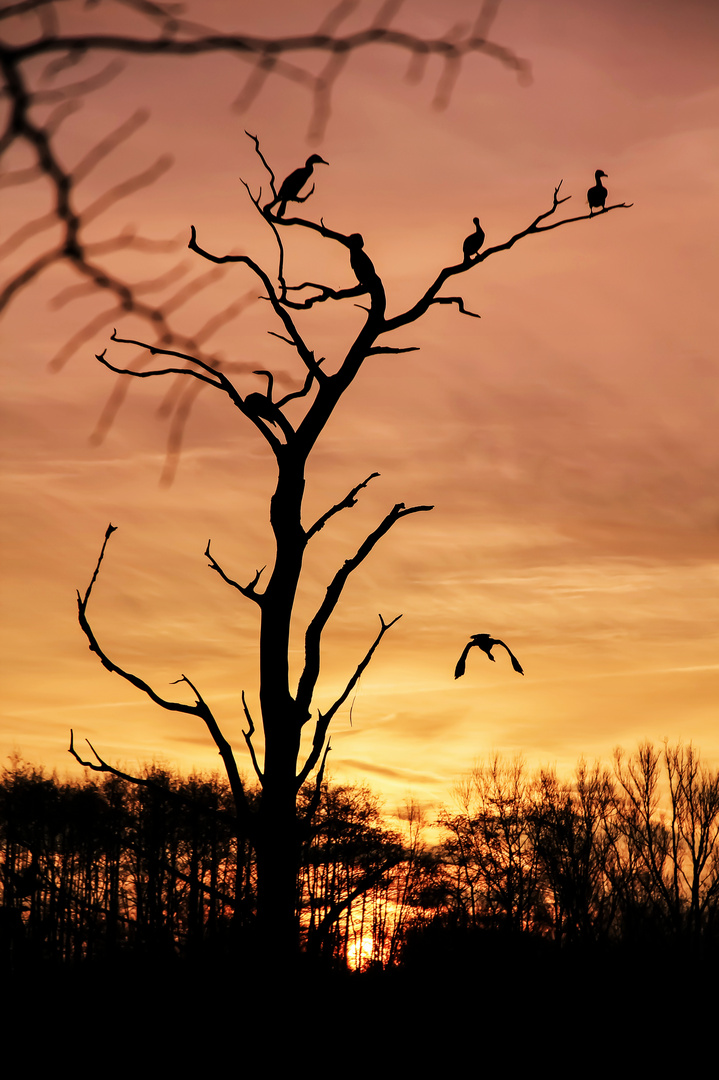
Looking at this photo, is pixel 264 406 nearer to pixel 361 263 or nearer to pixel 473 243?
pixel 361 263

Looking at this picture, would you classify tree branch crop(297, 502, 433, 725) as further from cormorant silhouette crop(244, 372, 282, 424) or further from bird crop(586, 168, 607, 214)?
bird crop(586, 168, 607, 214)

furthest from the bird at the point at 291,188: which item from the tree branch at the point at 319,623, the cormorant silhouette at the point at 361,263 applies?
the tree branch at the point at 319,623

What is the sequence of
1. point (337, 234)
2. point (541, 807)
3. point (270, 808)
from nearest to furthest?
point (270, 808) < point (337, 234) < point (541, 807)

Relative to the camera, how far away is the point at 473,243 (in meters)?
4.11

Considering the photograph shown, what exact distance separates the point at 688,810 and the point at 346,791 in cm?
2227

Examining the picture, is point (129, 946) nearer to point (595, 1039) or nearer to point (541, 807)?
point (595, 1039)

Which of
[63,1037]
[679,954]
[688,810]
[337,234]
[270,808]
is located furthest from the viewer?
[688,810]

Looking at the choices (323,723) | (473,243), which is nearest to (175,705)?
(323,723)

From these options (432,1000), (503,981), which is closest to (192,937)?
(432,1000)

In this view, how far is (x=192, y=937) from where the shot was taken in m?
3.38

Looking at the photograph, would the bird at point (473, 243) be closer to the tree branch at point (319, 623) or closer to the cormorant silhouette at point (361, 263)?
the cormorant silhouette at point (361, 263)

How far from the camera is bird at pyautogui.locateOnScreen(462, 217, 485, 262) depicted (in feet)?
12.1

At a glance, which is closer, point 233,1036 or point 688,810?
point 233,1036

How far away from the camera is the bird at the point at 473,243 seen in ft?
12.1
